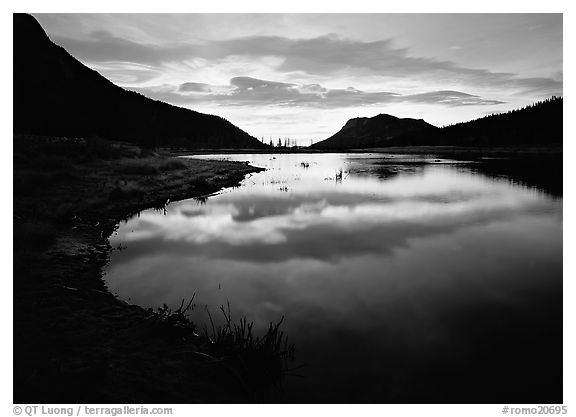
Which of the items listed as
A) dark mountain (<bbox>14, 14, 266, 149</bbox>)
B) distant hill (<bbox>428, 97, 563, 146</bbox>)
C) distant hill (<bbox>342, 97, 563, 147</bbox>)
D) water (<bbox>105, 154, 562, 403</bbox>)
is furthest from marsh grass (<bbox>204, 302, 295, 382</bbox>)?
distant hill (<bbox>428, 97, 563, 146</bbox>)

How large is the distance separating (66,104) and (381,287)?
7179 inches

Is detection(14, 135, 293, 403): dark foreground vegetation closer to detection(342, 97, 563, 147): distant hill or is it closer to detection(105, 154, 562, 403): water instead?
detection(105, 154, 562, 403): water

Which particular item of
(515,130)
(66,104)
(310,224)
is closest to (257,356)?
(310,224)

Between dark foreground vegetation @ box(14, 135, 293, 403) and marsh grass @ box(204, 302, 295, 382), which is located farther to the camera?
marsh grass @ box(204, 302, 295, 382)

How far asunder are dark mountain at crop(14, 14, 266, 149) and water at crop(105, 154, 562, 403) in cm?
12575

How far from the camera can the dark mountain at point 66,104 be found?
13100 centimetres

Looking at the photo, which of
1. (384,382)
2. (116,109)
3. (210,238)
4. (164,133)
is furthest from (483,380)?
(116,109)

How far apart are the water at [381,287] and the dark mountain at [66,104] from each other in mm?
125749

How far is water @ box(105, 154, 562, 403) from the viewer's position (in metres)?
6.45

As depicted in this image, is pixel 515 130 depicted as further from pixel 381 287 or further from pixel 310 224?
pixel 381 287

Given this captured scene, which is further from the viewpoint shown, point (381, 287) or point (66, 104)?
point (66, 104)

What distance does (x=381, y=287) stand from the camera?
35.4ft

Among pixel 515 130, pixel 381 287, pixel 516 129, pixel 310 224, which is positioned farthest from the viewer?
pixel 516 129

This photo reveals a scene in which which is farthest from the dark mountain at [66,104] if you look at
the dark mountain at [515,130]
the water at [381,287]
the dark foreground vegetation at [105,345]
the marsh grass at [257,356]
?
the marsh grass at [257,356]
